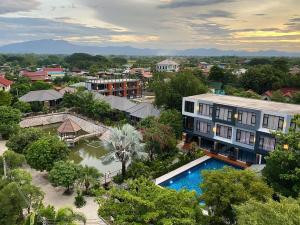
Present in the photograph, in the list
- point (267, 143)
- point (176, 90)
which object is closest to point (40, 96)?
point (176, 90)

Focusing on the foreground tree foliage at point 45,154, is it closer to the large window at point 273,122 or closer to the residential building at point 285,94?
the large window at point 273,122

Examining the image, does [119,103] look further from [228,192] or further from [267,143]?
[228,192]

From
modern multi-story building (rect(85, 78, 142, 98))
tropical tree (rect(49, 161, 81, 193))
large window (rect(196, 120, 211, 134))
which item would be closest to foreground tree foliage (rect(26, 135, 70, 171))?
tropical tree (rect(49, 161, 81, 193))

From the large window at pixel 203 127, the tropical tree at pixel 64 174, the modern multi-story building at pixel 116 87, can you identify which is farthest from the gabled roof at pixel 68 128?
the modern multi-story building at pixel 116 87

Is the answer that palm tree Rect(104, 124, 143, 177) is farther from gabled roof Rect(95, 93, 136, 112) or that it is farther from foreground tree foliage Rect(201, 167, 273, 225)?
gabled roof Rect(95, 93, 136, 112)

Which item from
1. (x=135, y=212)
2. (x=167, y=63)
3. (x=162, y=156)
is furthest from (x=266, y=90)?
(x=167, y=63)

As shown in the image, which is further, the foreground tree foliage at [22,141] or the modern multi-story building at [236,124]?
the foreground tree foliage at [22,141]
